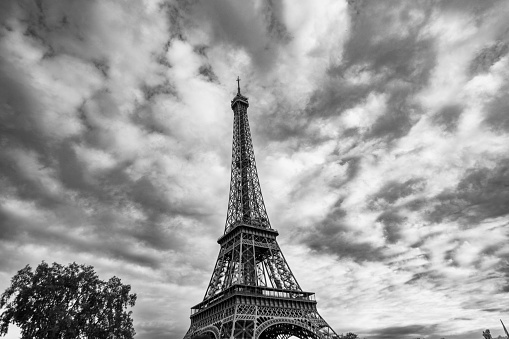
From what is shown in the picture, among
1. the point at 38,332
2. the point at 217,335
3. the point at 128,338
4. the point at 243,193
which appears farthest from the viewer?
the point at 243,193

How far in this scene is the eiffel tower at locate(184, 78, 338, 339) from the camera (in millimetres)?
45281

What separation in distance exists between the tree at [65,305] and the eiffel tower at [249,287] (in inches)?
594

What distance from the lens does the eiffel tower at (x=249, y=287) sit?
45.3 meters

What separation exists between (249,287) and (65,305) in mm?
24574

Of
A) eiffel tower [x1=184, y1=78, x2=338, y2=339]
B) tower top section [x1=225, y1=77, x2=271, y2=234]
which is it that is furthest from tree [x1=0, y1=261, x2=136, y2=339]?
tower top section [x1=225, y1=77, x2=271, y2=234]

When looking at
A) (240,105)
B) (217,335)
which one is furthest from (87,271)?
(240,105)

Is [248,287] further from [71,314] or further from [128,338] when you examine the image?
[71,314]

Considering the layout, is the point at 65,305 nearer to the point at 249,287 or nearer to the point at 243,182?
the point at 249,287

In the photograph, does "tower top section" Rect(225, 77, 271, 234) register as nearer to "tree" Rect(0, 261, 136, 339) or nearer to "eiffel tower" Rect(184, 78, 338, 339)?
"eiffel tower" Rect(184, 78, 338, 339)

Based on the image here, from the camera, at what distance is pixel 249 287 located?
158ft

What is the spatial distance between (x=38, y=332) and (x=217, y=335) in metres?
22.0

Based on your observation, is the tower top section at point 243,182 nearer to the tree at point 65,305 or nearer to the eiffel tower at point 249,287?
the eiffel tower at point 249,287

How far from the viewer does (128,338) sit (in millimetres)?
32094

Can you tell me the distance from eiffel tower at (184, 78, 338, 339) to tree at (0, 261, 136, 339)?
15.1 meters
